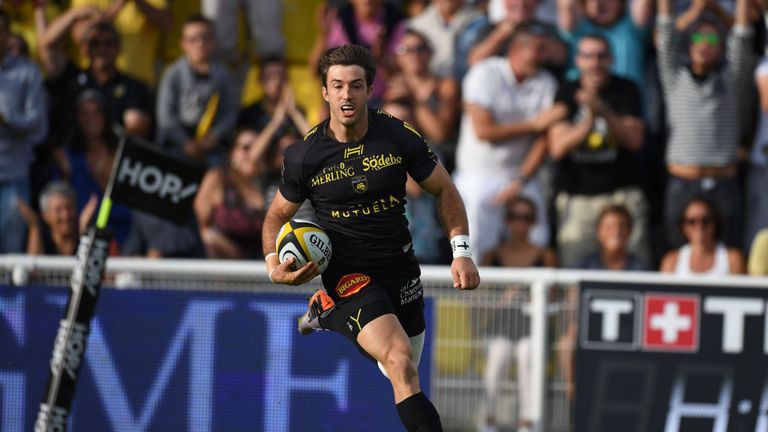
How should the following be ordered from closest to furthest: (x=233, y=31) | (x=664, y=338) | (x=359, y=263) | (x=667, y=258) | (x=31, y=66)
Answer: (x=359, y=263) → (x=664, y=338) → (x=667, y=258) → (x=31, y=66) → (x=233, y=31)

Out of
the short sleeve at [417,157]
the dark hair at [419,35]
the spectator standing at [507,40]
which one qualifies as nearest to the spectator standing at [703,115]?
the spectator standing at [507,40]

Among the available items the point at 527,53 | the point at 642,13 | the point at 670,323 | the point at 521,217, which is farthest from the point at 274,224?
the point at 642,13

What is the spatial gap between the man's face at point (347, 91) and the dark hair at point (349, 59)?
24mm

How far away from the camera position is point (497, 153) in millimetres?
11562

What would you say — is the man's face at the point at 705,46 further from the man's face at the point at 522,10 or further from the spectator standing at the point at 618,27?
the man's face at the point at 522,10

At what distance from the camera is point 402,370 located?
273 inches

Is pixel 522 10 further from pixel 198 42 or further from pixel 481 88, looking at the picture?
pixel 198 42

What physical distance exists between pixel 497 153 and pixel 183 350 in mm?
3464

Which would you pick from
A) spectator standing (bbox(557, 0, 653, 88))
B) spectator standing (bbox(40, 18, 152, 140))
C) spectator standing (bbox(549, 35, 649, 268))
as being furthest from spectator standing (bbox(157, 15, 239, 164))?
spectator standing (bbox(557, 0, 653, 88))

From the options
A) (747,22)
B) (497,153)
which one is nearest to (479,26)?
(497,153)

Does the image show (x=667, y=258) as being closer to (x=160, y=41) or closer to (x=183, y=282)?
(x=183, y=282)

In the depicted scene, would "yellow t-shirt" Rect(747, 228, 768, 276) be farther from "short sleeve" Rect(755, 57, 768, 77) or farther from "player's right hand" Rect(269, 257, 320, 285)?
"player's right hand" Rect(269, 257, 320, 285)

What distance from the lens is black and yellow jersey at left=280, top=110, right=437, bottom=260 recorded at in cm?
718

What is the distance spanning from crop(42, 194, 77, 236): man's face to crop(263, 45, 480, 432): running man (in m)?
4.25
